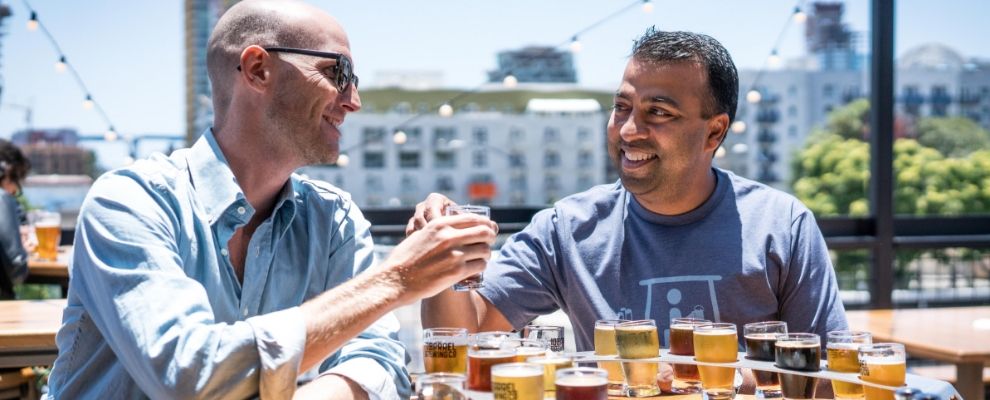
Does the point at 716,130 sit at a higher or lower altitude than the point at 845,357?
higher

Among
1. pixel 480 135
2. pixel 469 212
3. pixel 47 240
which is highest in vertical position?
pixel 469 212

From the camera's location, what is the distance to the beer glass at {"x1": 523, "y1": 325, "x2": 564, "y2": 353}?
1.51 meters

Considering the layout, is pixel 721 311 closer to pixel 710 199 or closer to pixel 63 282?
pixel 710 199

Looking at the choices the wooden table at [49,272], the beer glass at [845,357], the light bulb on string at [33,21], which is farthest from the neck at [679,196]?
the light bulb on string at [33,21]

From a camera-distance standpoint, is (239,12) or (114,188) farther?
(239,12)

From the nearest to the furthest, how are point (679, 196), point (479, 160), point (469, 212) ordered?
point (469, 212) → point (679, 196) → point (479, 160)

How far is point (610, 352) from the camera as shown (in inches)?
59.5

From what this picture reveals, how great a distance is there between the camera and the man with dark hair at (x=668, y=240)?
1.90 meters

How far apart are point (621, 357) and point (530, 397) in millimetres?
370

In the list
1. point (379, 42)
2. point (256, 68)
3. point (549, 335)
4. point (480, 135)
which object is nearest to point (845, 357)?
point (549, 335)

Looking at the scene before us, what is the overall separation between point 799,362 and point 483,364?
1.60 feet

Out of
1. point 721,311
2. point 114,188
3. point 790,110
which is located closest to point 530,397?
point 114,188

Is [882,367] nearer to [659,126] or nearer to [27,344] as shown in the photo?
[659,126]

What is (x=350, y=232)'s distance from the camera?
179cm
